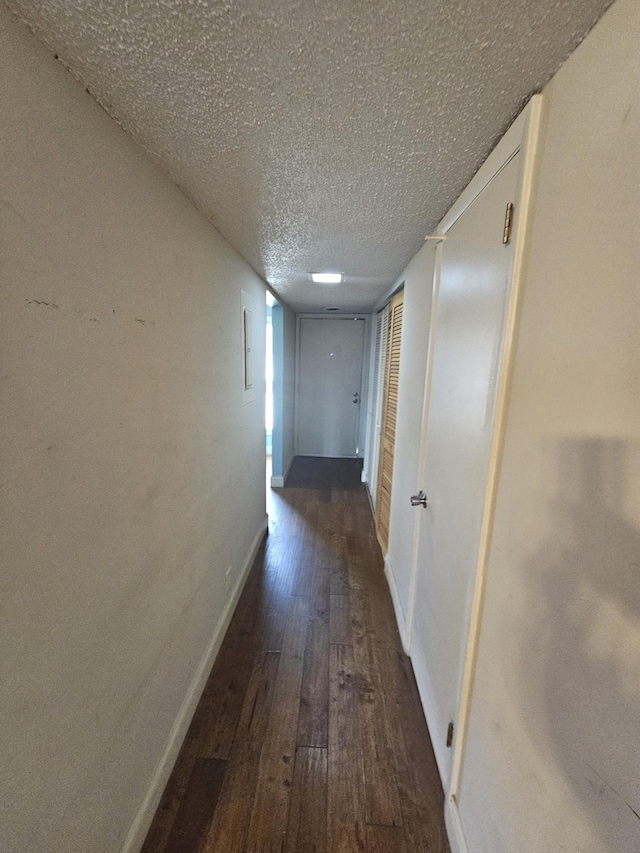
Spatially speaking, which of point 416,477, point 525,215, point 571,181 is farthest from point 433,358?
point 571,181

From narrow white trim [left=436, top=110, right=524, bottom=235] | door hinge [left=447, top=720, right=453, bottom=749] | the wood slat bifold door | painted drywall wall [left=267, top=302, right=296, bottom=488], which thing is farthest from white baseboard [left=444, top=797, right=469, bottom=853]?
painted drywall wall [left=267, top=302, right=296, bottom=488]

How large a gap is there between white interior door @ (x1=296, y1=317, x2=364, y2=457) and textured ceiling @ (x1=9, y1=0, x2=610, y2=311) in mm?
3832

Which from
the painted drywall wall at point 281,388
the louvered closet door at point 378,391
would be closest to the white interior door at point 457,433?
the louvered closet door at point 378,391

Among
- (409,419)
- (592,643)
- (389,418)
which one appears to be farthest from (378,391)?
(592,643)

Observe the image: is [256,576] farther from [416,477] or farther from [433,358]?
[433,358]

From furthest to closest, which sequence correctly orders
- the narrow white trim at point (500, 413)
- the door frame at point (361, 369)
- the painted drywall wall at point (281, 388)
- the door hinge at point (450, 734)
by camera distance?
1. the door frame at point (361, 369)
2. the painted drywall wall at point (281, 388)
3. the door hinge at point (450, 734)
4. the narrow white trim at point (500, 413)

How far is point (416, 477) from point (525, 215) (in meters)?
1.24

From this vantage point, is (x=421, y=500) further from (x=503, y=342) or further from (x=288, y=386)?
(x=288, y=386)

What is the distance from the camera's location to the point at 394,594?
2215mm

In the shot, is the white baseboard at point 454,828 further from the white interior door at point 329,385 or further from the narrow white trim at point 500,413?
the white interior door at point 329,385

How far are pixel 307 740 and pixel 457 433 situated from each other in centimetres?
137

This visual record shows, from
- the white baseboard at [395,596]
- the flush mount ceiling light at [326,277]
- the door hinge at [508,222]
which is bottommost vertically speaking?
the white baseboard at [395,596]

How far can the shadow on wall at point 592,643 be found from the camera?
494mm

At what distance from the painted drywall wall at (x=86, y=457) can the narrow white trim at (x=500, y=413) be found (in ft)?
3.19
